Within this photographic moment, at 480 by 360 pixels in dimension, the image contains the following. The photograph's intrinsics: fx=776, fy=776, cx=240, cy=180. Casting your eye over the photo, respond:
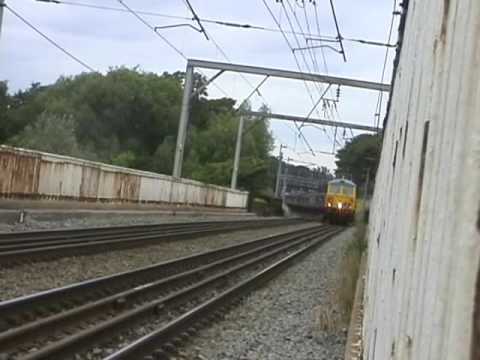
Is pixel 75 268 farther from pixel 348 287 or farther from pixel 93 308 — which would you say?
pixel 348 287

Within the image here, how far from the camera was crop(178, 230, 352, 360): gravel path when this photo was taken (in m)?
8.62

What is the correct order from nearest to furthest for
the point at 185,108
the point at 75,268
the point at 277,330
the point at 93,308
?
1. the point at 93,308
2. the point at 277,330
3. the point at 75,268
4. the point at 185,108

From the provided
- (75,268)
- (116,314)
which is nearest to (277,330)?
(116,314)

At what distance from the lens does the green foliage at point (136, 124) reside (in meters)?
74.2

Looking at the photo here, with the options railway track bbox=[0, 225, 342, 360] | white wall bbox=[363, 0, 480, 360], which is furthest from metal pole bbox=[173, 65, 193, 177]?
white wall bbox=[363, 0, 480, 360]

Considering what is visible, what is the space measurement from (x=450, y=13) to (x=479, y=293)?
0.84m

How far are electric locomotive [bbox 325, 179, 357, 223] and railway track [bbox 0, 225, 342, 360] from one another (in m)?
41.6

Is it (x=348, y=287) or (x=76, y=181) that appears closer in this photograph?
(x=348, y=287)

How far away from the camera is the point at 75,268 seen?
12.8 metres

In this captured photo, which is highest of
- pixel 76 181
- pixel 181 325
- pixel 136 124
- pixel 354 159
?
pixel 136 124

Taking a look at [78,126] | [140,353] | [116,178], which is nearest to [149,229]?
[116,178]

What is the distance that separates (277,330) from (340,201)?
154 ft

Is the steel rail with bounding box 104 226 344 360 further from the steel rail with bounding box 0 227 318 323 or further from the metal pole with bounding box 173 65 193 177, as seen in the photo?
the metal pole with bounding box 173 65 193 177

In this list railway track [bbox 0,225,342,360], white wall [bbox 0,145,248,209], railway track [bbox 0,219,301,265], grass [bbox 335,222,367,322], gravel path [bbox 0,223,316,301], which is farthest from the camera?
white wall [bbox 0,145,248,209]
